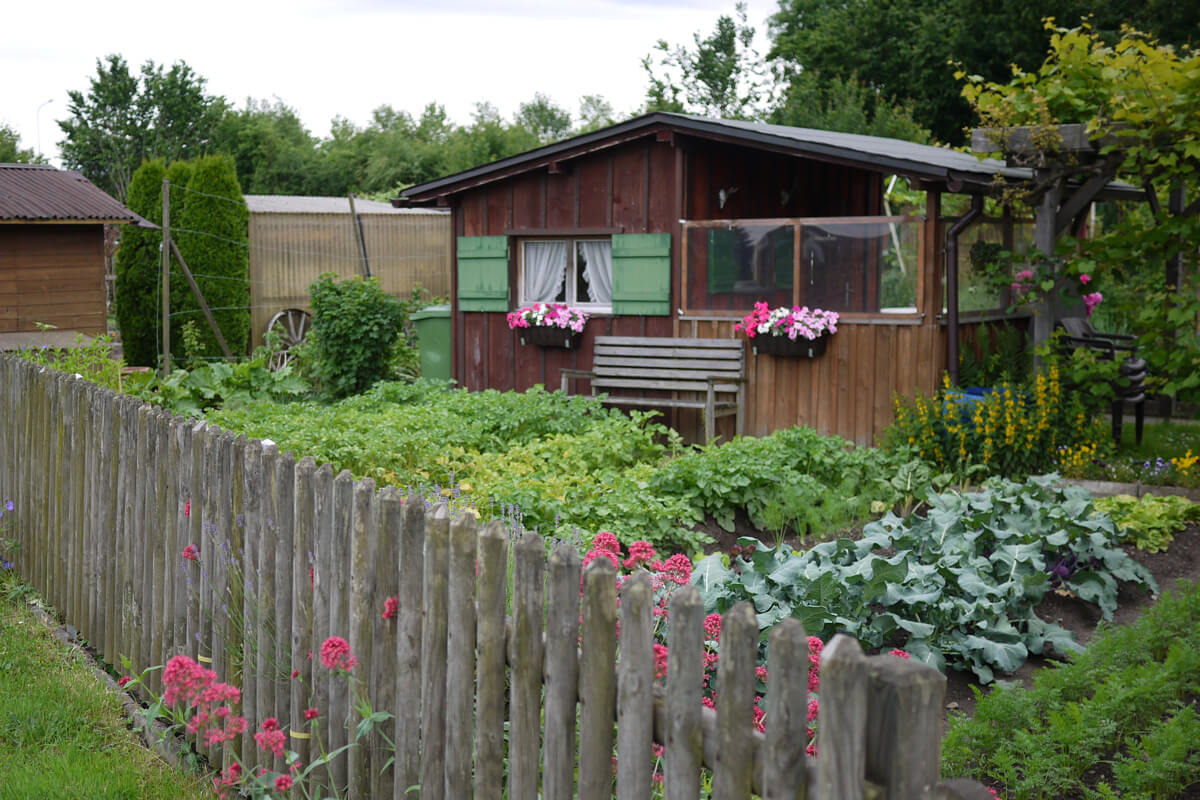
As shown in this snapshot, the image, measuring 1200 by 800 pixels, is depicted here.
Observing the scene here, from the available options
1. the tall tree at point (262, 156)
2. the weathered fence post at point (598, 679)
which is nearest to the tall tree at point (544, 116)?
the tall tree at point (262, 156)

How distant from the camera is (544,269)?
535 inches

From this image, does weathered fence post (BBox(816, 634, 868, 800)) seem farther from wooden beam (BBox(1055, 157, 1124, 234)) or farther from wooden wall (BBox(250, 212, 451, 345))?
wooden wall (BBox(250, 212, 451, 345))

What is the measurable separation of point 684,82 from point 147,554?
118 feet

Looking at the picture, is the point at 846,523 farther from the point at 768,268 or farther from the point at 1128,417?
the point at 1128,417

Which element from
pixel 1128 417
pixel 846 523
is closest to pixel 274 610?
pixel 846 523

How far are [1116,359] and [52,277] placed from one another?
12.6m

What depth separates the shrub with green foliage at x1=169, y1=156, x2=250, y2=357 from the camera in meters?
19.5

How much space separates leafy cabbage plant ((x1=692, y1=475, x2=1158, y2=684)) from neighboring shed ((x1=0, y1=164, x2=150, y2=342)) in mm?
12159

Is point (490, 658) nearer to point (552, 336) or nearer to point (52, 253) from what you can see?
point (552, 336)

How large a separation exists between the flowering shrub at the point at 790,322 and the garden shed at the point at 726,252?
0.13 meters

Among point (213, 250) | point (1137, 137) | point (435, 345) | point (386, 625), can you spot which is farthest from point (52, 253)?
point (386, 625)

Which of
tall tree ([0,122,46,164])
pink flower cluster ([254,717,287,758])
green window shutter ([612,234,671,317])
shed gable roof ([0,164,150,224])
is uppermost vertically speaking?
tall tree ([0,122,46,164])

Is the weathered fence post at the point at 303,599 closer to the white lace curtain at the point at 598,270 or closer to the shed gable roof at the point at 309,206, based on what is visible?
the white lace curtain at the point at 598,270

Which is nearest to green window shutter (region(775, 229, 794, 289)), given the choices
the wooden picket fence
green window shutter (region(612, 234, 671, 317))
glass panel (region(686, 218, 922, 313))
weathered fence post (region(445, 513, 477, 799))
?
glass panel (region(686, 218, 922, 313))
